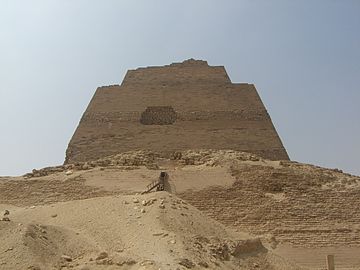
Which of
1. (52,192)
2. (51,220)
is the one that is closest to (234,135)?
(52,192)

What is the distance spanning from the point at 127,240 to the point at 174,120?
14.0 meters

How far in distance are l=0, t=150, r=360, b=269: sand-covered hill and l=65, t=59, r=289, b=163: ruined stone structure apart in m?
3.95

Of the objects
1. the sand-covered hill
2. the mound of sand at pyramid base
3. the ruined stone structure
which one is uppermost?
the ruined stone structure

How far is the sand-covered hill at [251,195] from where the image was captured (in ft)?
46.5

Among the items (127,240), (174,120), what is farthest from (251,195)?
(174,120)

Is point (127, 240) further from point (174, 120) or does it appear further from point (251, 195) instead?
point (174, 120)

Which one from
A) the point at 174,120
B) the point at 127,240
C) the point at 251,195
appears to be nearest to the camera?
the point at 127,240

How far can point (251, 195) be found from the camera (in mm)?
15367

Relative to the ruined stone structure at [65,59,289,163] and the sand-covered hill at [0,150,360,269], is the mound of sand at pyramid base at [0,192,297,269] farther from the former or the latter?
the ruined stone structure at [65,59,289,163]

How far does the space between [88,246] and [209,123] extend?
14.0 metres

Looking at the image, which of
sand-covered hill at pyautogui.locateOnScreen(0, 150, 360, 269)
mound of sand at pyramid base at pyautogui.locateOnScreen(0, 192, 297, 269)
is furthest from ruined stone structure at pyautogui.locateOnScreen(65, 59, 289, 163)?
mound of sand at pyramid base at pyautogui.locateOnScreen(0, 192, 297, 269)

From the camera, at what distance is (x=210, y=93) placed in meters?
24.5

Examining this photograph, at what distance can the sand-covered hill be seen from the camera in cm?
1419

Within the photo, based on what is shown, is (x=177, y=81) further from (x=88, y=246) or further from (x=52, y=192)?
(x=88, y=246)
